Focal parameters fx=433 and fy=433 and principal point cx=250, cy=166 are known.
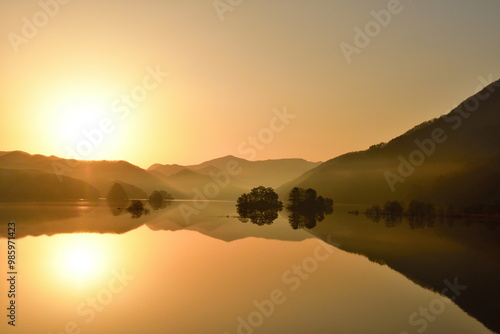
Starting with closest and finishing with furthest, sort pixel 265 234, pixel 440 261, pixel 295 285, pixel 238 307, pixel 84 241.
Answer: pixel 238 307 < pixel 295 285 < pixel 440 261 < pixel 84 241 < pixel 265 234

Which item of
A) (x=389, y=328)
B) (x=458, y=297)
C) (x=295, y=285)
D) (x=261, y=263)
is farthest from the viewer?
(x=261, y=263)

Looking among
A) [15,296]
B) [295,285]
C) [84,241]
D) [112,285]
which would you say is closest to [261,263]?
[295,285]

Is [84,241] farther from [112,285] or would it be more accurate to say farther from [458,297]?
[458,297]

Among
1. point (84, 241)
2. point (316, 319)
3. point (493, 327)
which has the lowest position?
point (493, 327)

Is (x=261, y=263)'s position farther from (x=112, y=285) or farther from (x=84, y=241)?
(x=84, y=241)

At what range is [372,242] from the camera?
266ft

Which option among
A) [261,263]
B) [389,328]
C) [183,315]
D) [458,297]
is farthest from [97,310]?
[458,297]

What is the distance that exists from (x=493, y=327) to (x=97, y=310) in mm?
29424

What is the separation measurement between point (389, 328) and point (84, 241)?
2360 inches

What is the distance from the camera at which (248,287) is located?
139 feet

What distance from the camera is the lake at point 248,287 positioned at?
3075 cm

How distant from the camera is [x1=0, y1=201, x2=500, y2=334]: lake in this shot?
3075 cm

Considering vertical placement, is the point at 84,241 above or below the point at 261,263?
above

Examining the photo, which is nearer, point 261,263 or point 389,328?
point 389,328
